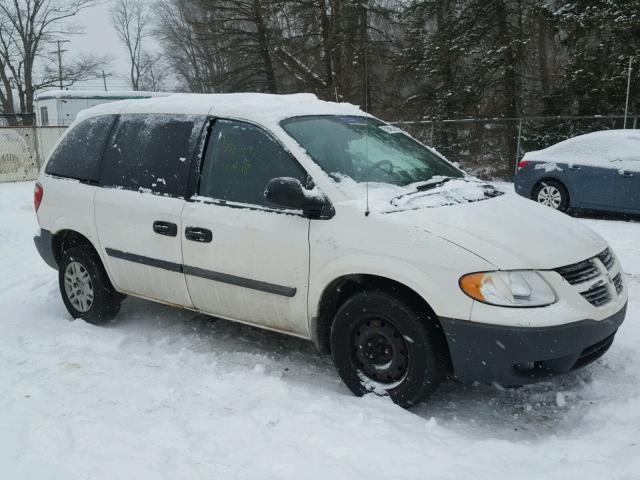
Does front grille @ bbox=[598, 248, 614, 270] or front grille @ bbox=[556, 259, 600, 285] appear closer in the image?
front grille @ bbox=[556, 259, 600, 285]

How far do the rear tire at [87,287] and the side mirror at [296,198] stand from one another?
2.09 meters

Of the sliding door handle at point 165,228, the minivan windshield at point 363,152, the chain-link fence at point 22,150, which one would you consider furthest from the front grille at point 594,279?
the chain-link fence at point 22,150

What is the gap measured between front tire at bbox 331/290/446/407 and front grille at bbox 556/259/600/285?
75 cm

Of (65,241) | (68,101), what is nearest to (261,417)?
(65,241)

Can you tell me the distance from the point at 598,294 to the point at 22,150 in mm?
18686

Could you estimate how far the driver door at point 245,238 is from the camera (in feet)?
12.3

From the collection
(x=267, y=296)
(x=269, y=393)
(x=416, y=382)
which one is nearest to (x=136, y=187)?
(x=267, y=296)

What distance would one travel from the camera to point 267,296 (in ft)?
12.7

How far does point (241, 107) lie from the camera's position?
4.16 meters

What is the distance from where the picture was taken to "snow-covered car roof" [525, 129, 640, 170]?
9.68 meters

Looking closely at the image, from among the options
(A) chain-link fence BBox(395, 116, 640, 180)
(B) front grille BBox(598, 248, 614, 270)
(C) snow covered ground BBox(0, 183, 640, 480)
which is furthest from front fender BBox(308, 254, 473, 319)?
(A) chain-link fence BBox(395, 116, 640, 180)

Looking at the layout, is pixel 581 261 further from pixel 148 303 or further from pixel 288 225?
pixel 148 303

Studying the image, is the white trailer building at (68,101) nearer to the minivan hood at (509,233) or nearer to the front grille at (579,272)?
the minivan hood at (509,233)

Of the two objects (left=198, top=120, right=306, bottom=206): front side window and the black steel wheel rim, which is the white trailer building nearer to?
(left=198, top=120, right=306, bottom=206): front side window
